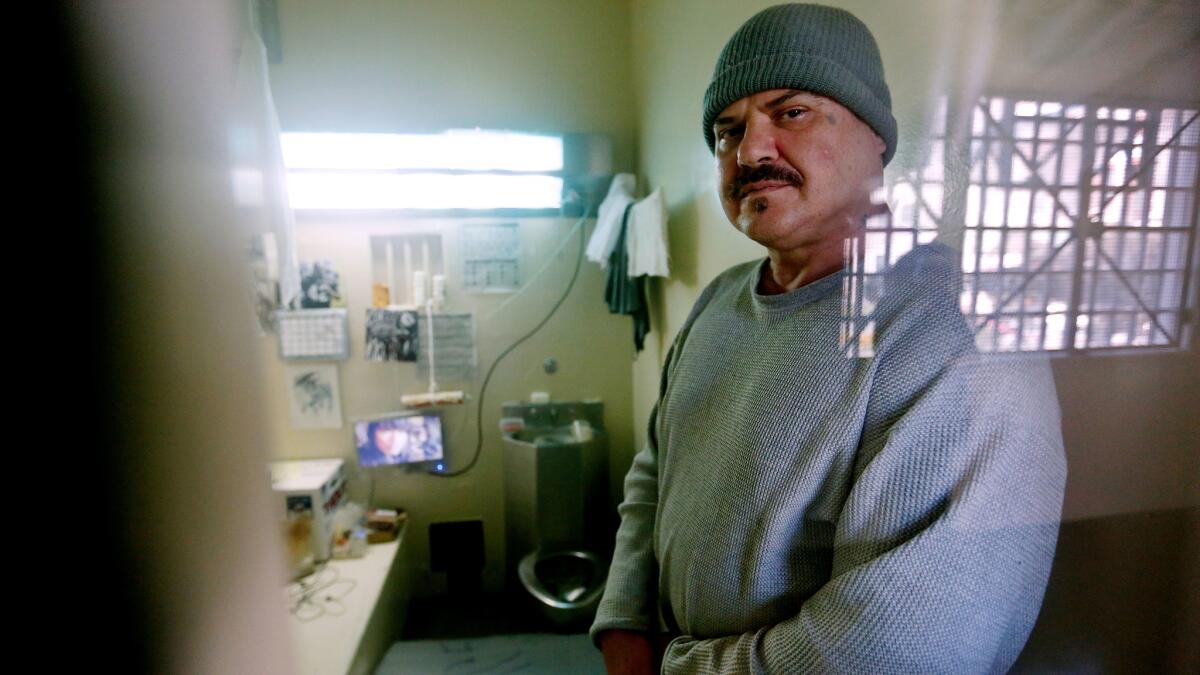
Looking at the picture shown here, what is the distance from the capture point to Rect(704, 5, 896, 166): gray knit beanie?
0.44m

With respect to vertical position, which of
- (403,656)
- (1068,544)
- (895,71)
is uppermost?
(895,71)

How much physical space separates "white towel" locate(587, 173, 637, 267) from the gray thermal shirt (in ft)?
3.18

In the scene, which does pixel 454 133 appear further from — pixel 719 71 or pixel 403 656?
pixel 403 656

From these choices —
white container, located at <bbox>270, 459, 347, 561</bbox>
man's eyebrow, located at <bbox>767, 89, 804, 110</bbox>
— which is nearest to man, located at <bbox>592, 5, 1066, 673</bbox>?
man's eyebrow, located at <bbox>767, 89, 804, 110</bbox>

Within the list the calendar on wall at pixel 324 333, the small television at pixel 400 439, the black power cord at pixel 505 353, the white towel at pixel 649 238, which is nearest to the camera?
the calendar on wall at pixel 324 333

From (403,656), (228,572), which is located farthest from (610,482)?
(228,572)

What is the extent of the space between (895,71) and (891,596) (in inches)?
18.7

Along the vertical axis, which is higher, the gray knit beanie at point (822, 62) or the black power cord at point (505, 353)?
the gray knit beanie at point (822, 62)

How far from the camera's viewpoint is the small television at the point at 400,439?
4.69 ft

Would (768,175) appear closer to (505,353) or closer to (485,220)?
(485,220)

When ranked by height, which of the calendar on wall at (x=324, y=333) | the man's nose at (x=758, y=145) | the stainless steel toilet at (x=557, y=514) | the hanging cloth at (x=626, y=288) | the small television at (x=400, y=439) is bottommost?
the stainless steel toilet at (x=557, y=514)

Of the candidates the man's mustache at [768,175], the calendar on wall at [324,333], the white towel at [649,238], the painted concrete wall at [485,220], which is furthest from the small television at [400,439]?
the man's mustache at [768,175]

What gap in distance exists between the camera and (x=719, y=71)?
51cm

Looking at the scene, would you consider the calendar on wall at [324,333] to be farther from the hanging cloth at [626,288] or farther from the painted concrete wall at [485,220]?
the hanging cloth at [626,288]
